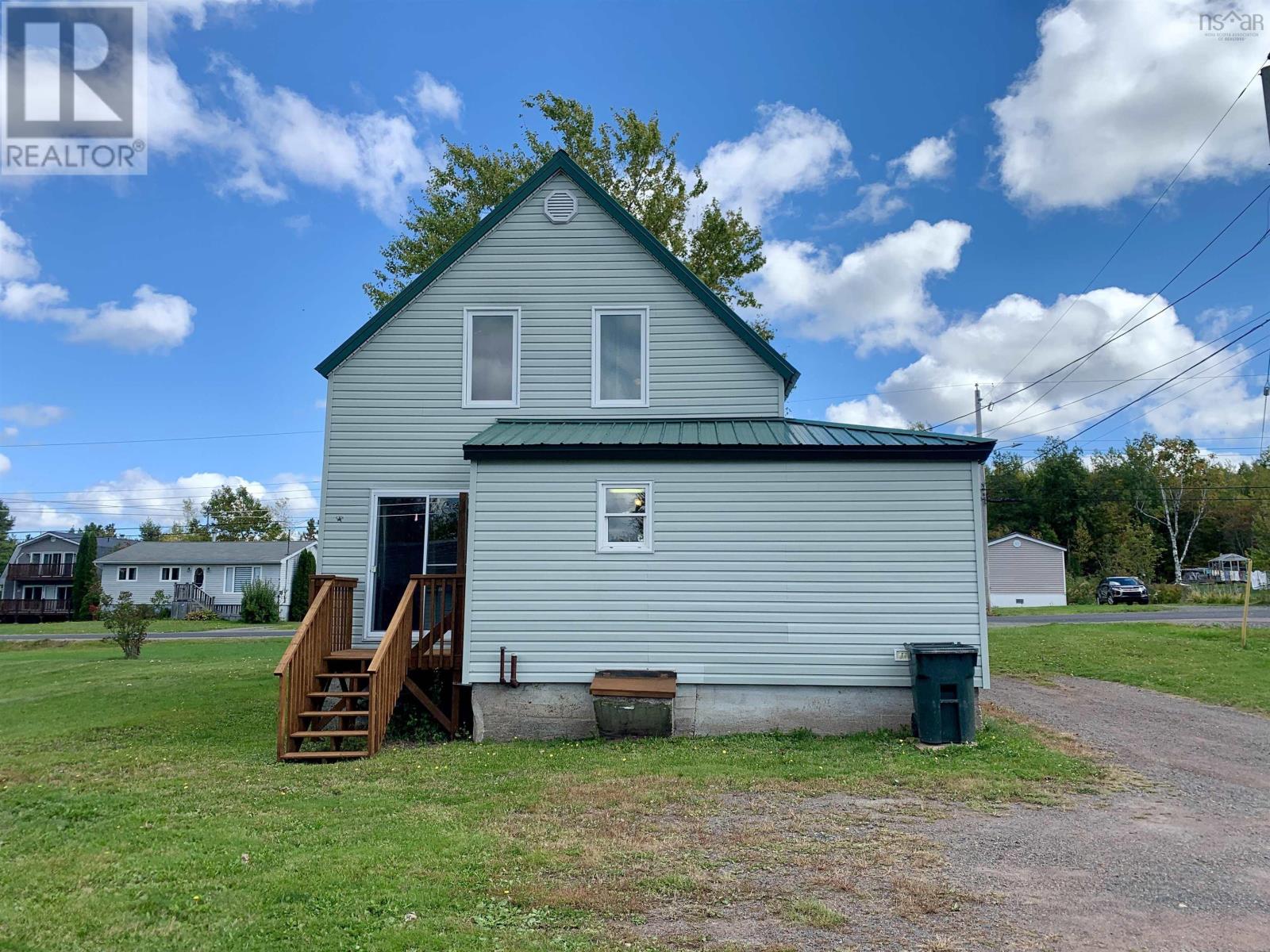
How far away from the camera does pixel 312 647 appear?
975 cm

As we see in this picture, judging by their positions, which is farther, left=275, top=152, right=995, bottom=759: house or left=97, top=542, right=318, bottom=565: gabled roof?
left=97, top=542, right=318, bottom=565: gabled roof

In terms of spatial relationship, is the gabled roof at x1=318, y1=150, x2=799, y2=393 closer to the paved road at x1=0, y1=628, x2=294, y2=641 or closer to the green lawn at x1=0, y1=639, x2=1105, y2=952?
the green lawn at x1=0, y1=639, x2=1105, y2=952

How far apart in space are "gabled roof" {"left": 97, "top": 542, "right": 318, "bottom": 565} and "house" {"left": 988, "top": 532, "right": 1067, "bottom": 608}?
130 ft

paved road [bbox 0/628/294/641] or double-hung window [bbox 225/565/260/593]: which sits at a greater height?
double-hung window [bbox 225/565/260/593]

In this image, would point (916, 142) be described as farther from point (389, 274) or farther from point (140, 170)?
point (140, 170)

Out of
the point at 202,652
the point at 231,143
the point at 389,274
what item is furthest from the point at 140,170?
the point at 202,652

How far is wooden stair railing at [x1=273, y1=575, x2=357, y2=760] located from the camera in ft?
29.0

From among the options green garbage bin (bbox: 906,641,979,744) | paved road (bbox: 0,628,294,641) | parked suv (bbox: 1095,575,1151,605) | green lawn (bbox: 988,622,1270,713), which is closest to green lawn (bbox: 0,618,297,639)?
paved road (bbox: 0,628,294,641)

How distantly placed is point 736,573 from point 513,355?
4931mm

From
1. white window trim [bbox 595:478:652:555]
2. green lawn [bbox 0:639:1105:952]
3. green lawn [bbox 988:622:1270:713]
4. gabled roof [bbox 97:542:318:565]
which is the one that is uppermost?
white window trim [bbox 595:478:652:555]

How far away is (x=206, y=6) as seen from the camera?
14461 mm

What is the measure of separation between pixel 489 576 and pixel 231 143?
524 inches

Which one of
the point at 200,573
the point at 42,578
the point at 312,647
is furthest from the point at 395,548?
the point at 42,578

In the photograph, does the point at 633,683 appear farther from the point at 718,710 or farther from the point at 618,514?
the point at 618,514
